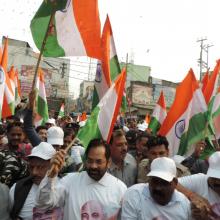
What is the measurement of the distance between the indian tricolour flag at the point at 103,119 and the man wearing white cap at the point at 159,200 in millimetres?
910

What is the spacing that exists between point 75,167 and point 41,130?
2.03 meters

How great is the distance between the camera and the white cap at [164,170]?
9.96 ft

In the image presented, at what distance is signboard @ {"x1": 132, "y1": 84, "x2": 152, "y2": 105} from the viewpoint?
155 feet

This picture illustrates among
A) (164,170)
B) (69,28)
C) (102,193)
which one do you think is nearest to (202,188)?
(164,170)

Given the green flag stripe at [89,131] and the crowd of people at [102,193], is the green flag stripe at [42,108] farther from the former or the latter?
the crowd of people at [102,193]

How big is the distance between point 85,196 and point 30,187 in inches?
20.2

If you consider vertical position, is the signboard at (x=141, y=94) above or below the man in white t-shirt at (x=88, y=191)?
above

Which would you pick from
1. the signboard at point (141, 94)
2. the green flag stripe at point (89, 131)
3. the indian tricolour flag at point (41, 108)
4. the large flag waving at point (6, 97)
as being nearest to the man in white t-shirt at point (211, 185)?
the green flag stripe at point (89, 131)

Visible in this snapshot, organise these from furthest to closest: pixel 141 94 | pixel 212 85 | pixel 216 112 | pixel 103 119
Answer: pixel 141 94 → pixel 212 85 → pixel 216 112 → pixel 103 119

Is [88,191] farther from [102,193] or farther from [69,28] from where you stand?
[69,28]

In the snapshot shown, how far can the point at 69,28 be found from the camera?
5008mm

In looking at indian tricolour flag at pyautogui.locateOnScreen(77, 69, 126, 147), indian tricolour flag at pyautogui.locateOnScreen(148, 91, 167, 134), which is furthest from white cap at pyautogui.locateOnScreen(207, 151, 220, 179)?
indian tricolour flag at pyautogui.locateOnScreen(148, 91, 167, 134)

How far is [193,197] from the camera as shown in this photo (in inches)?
125

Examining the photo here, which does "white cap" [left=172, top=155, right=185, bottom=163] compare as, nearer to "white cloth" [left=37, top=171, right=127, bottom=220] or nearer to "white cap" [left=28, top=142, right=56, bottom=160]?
"white cloth" [left=37, top=171, right=127, bottom=220]
